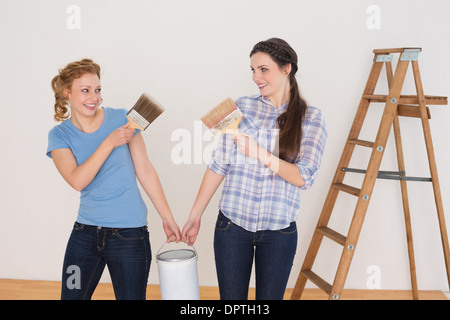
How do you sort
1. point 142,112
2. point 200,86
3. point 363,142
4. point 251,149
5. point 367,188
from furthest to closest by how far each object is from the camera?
point 200,86, point 363,142, point 367,188, point 142,112, point 251,149

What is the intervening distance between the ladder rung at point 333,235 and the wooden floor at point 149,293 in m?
0.54

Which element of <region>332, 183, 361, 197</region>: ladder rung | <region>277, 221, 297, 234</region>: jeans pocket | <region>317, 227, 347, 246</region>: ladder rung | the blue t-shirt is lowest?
<region>317, 227, 347, 246</region>: ladder rung

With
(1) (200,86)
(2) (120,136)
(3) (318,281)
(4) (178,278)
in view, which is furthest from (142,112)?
(3) (318,281)

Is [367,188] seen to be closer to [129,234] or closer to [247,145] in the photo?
[247,145]

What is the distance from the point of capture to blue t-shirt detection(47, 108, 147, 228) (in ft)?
5.55

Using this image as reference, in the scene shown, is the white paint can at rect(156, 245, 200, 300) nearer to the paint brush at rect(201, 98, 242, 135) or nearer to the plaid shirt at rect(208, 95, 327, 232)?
the plaid shirt at rect(208, 95, 327, 232)

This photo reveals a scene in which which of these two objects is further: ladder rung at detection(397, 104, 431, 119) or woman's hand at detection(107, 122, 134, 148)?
ladder rung at detection(397, 104, 431, 119)

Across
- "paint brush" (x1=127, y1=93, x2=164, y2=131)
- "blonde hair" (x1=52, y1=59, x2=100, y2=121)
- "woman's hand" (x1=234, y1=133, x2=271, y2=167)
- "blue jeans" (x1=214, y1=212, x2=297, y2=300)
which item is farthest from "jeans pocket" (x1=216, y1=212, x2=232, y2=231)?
"blonde hair" (x1=52, y1=59, x2=100, y2=121)

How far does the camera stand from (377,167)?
8.18 ft

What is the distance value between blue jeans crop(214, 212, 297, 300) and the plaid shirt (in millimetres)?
41

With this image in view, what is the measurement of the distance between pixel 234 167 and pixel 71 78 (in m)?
0.77

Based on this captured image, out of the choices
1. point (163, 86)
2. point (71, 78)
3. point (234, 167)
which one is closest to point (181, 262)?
point (234, 167)

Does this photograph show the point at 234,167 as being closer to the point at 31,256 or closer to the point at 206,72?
the point at 206,72

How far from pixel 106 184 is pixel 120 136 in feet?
0.68
